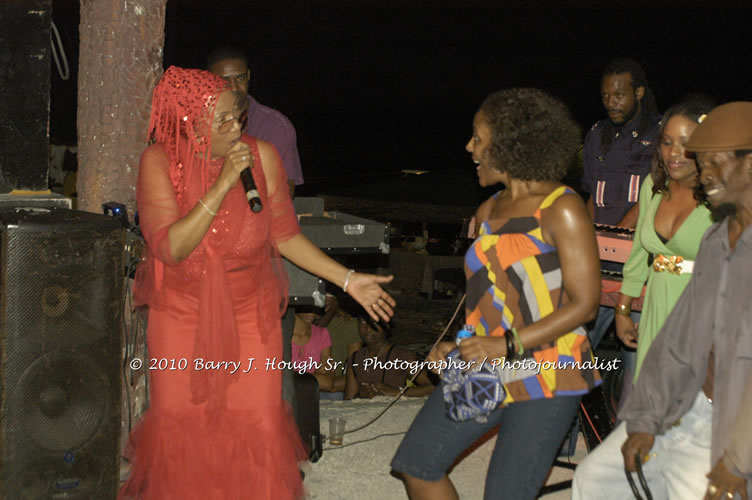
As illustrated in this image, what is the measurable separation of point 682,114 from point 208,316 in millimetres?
2017

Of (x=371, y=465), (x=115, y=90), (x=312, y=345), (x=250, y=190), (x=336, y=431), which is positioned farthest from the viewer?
(x=312, y=345)

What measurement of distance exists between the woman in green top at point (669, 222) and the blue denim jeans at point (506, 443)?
0.81 m

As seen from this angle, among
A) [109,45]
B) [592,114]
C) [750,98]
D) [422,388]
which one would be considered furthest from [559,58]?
[109,45]

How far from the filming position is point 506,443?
272 centimetres

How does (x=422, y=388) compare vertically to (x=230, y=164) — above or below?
below

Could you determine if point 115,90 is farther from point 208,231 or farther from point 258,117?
point 208,231

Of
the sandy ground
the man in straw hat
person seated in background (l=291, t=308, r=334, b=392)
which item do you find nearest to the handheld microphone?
the man in straw hat

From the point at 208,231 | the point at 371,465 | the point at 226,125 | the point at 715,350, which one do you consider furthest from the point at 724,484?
the point at 371,465

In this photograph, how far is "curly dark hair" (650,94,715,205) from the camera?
3.47 metres

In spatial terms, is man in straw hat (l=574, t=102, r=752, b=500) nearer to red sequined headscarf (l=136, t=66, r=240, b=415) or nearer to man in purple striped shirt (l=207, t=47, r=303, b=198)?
red sequined headscarf (l=136, t=66, r=240, b=415)

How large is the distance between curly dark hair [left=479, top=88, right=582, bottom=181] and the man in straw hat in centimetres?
46

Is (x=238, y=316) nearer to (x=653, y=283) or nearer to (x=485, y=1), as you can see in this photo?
(x=653, y=283)

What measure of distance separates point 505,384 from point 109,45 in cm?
266

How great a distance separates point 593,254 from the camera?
2.71 metres
